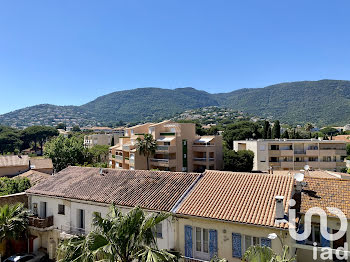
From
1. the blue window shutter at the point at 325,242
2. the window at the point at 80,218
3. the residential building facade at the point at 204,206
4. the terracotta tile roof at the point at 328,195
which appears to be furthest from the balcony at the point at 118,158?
the blue window shutter at the point at 325,242

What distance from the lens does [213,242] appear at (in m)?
15.0

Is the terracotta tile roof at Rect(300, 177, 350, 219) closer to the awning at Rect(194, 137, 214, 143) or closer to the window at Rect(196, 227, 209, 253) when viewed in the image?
the window at Rect(196, 227, 209, 253)

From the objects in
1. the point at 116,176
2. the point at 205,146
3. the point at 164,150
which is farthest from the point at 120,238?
the point at 205,146

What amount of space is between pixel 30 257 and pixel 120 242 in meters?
15.0

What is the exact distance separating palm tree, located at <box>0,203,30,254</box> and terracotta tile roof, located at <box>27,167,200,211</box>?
2.02 m

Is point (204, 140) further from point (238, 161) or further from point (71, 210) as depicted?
point (71, 210)

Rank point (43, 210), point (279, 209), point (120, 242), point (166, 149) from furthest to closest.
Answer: point (166, 149)
point (43, 210)
point (279, 209)
point (120, 242)

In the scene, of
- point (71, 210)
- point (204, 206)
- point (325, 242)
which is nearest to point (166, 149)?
point (71, 210)

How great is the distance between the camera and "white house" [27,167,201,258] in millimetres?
17859

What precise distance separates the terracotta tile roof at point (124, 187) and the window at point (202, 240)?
7.60 ft

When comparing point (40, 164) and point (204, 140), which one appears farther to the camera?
point (40, 164)

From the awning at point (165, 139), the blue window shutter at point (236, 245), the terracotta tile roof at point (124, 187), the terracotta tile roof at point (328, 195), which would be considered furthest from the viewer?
the awning at point (165, 139)

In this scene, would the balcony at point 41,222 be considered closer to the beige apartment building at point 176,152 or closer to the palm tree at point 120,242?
the palm tree at point 120,242

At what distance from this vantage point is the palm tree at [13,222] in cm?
1941
